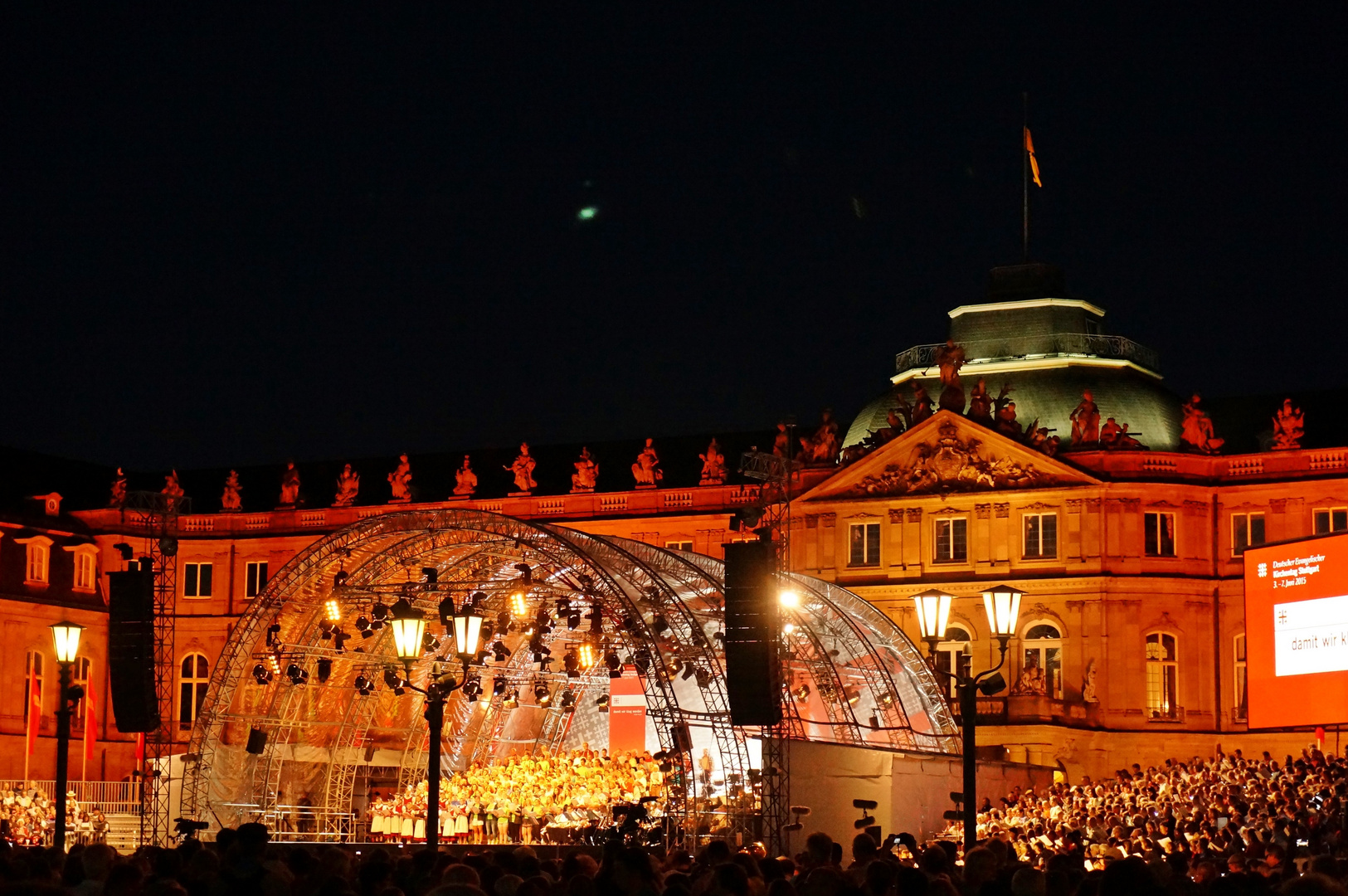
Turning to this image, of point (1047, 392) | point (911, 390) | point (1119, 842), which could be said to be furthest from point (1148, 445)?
point (1119, 842)

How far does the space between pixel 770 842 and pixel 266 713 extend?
46.7ft

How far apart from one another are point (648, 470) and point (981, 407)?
42.9 ft

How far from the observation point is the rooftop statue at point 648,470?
6794cm

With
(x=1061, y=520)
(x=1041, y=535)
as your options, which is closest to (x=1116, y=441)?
(x=1061, y=520)

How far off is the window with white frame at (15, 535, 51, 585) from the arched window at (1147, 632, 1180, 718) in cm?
3748

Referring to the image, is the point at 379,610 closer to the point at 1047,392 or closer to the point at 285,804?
the point at 285,804

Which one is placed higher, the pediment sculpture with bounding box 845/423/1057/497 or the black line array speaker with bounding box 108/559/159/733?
the pediment sculpture with bounding box 845/423/1057/497

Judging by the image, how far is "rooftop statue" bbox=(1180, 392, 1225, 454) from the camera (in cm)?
5956

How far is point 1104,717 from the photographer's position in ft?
188

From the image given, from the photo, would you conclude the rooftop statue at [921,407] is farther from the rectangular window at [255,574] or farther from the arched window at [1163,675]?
the rectangular window at [255,574]

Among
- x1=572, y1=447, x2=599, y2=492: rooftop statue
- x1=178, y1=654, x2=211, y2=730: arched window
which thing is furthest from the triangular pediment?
x1=178, y1=654, x2=211, y2=730: arched window

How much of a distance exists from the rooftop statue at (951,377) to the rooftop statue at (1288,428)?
9002mm

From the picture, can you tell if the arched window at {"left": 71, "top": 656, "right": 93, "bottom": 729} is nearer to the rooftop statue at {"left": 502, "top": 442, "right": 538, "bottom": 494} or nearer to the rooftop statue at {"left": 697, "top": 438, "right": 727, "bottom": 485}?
the rooftop statue at {"left": 502, "top": 442, "right": 538, "bottom": 494}

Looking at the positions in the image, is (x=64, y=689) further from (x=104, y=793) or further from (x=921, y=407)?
(x=921, y=407)
